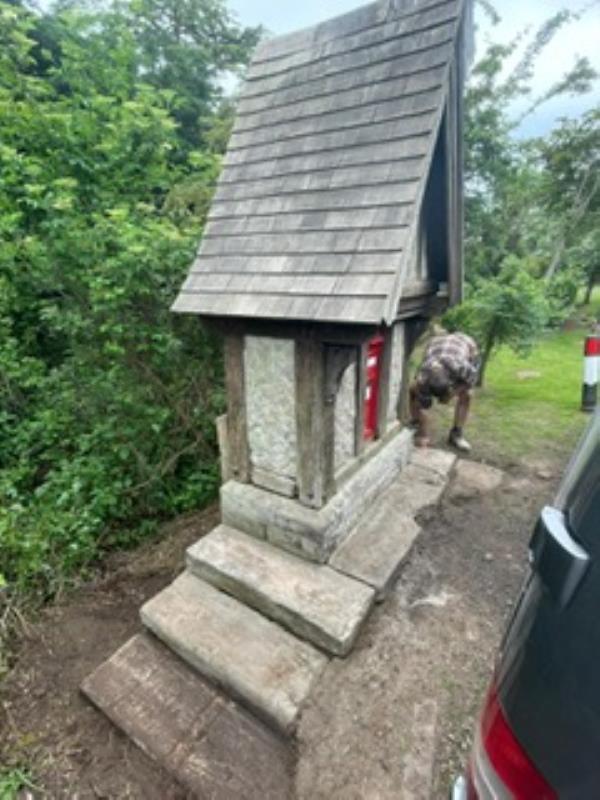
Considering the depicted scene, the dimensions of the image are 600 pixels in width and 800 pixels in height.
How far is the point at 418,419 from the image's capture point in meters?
4.87

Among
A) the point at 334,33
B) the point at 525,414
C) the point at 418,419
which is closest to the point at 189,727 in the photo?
the point at 418,419

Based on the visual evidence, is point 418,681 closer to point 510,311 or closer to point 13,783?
point 13,783

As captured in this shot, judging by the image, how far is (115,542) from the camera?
387cm

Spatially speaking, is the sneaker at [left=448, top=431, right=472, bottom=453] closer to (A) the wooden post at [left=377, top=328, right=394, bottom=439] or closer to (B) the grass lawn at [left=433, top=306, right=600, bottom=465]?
(B) the grass lawn at [left=433, top=306, right=600, bottom=465]

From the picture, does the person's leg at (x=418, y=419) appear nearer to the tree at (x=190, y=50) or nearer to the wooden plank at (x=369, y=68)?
the wooden plank at (x=369, y=68)

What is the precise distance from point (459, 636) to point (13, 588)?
133 inches

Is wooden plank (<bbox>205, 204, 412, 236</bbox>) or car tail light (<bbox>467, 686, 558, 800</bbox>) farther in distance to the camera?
wooden plank (<bbox>205, 204, 412, 236</bbox>)

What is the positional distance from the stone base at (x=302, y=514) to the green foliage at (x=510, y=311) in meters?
3.80

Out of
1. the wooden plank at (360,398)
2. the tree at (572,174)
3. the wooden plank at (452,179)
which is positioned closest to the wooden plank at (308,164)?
the wooden plank at (452,179)

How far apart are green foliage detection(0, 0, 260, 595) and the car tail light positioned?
134 inches

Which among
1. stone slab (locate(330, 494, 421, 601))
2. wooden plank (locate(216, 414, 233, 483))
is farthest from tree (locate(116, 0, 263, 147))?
stone slab (locate(330, 494, 421, 601))

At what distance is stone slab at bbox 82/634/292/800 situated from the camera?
2002mm

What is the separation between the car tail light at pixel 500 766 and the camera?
0.84 m

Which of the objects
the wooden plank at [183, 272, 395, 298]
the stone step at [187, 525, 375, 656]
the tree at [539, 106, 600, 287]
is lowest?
the stone step at [187, 525, 375, 656]
